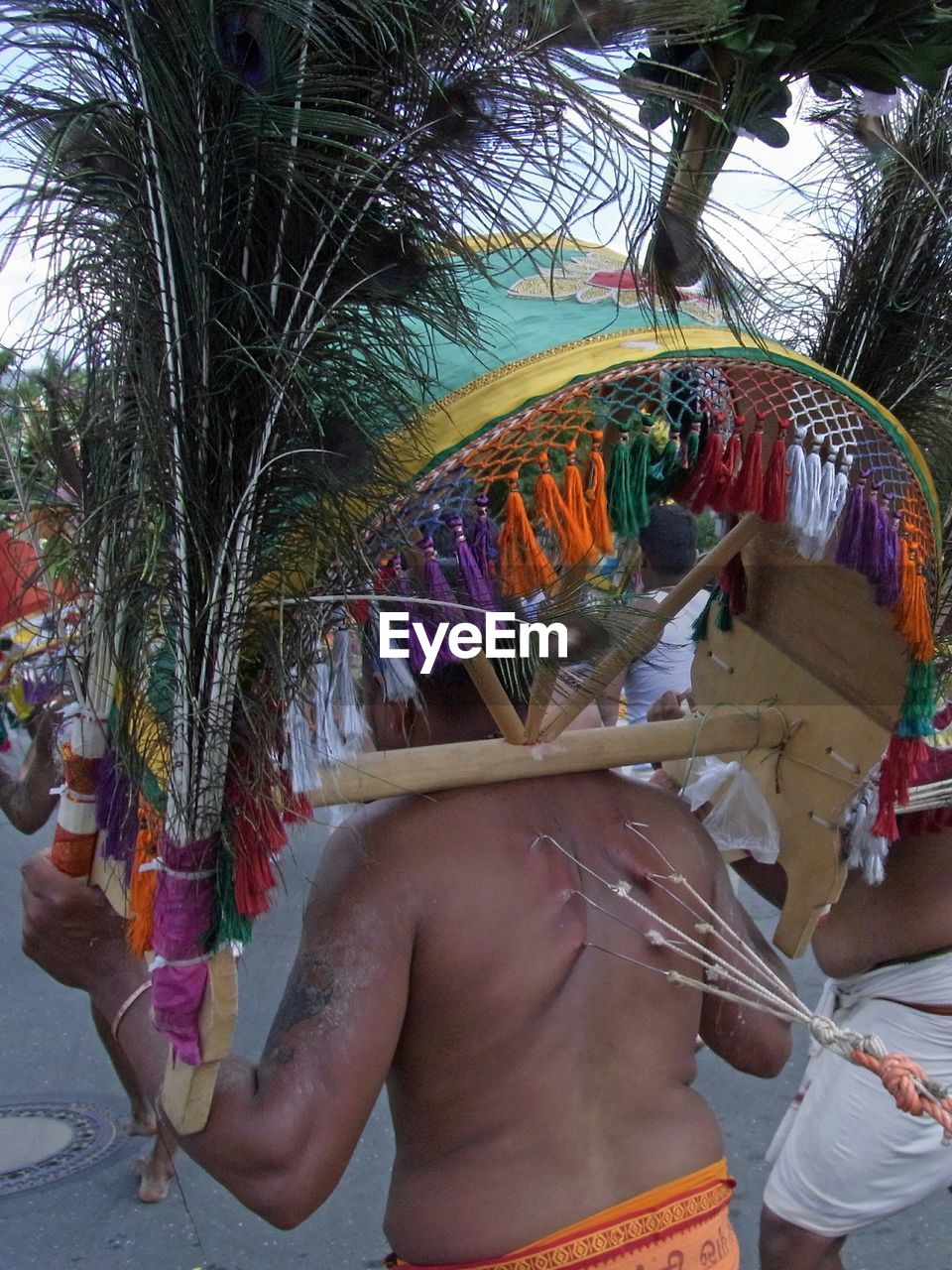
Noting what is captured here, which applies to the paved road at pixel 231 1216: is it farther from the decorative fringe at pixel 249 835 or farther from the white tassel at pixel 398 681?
the decorative fringe at pixel 249 835

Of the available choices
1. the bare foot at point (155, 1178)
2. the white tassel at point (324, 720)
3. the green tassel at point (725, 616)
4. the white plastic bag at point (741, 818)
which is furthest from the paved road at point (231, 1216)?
the white tassel at point (324, 720)

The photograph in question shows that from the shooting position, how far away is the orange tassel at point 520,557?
1387 mm

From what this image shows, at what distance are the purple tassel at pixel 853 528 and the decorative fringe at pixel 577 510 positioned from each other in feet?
1.56

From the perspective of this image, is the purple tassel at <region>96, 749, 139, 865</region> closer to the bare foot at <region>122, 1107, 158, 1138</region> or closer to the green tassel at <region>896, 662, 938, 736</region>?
the green tassel at <region>896, 662, 938, 736</region>

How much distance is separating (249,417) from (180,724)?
12.8 inches

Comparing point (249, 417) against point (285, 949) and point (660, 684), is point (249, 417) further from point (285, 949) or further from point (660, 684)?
point (285, 949)

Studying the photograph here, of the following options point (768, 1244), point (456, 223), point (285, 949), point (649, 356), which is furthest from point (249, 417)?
point (285, 949)

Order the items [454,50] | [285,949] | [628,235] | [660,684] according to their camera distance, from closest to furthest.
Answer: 1. [454,50]
2. [628,235]
3. [660,684]
4. [285,949]

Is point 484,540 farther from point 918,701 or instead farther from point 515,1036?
point 918,701

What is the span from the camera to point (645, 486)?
4.99 feet

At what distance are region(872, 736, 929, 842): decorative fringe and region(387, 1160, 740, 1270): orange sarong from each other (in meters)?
0.64

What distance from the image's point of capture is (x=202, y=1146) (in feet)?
4.39

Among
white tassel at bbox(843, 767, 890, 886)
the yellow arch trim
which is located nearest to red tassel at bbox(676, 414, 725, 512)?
the yellow arch trim

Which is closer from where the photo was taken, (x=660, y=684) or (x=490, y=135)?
(x=490, y=135)
